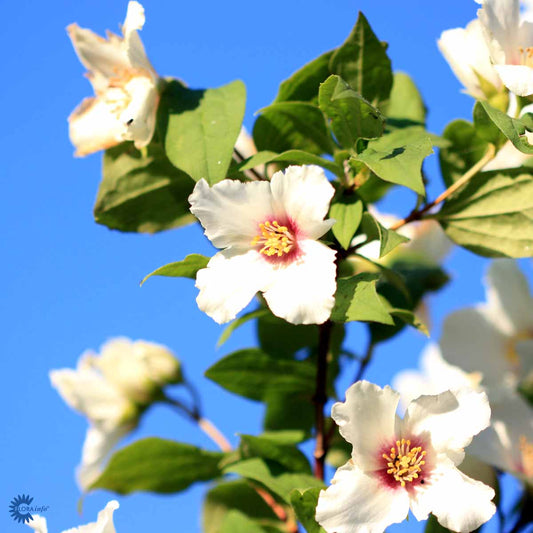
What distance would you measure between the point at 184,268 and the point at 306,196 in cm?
16

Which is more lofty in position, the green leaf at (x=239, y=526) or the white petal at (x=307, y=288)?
the white petal at (x=307, y=288)

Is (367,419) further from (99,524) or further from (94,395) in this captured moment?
(94,395)

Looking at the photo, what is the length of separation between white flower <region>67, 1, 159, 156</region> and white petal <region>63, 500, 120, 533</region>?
0.49 metres

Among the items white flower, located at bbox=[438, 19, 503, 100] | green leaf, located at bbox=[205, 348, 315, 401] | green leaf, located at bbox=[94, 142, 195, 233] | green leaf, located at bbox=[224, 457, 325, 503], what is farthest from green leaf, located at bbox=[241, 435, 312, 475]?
white flower, located at bbox=[438, 19, 503, 100]

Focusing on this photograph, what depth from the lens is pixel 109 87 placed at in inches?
44.9

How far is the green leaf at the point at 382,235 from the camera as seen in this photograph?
33.5 inches

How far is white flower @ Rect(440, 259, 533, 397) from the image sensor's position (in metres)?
1.40

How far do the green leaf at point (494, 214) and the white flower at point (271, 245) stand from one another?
1.02ft

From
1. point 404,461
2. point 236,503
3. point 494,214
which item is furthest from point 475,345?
point 404,461

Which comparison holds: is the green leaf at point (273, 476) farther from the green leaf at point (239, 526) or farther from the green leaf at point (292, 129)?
the green leaf at point (292, 129)

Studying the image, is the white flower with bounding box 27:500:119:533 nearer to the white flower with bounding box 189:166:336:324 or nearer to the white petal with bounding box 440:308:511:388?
the white flower with bounding box 189:166:336:324

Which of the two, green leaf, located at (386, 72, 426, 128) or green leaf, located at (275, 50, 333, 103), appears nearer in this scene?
green leaf, located at (275, 50, 333, 103)

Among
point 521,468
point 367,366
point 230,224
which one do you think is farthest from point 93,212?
point 521,468

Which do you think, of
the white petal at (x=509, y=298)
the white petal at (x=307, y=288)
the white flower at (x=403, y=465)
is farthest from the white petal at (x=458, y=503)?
the white petal at (x=509, y=298)
